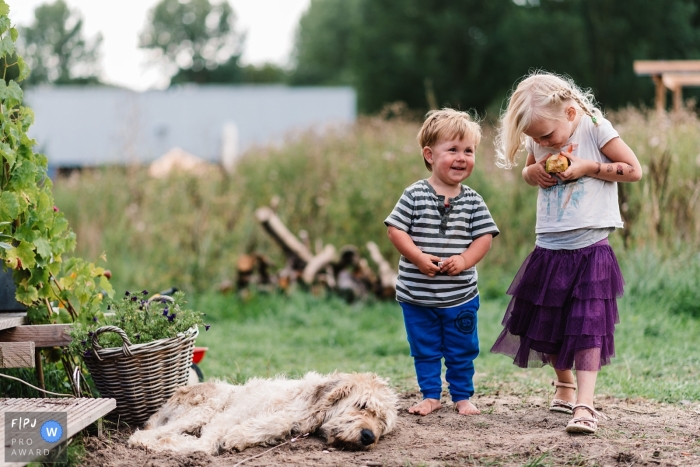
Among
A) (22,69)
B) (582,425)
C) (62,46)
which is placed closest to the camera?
(582,425)

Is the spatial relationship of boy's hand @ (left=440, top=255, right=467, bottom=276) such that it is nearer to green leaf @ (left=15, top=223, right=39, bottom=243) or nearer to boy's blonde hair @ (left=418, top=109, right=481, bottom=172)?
boy's blonde hair @ (left=418, top=109, right=481, bottom=172)

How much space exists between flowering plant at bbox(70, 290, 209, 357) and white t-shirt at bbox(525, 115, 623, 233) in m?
1.89

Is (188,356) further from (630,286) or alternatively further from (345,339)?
(630,286)

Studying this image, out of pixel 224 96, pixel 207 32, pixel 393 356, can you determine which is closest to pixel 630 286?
pixel 393 356

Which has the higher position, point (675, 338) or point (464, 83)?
point (464, 83)

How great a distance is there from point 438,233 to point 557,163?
26.7 inches

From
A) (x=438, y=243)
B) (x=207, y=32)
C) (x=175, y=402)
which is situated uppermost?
(x=207, y=32)

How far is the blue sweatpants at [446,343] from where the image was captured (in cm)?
382

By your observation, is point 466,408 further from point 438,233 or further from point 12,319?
point 12,319

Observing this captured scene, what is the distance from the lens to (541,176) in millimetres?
3727

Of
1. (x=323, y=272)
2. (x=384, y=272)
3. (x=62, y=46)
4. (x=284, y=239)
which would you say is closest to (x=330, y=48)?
(x=62, y=46)

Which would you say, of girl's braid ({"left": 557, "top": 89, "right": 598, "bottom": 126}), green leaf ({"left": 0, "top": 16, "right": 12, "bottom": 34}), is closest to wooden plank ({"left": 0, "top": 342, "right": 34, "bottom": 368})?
green leaf ({"left": 0, "top": 16, "right": 12, "bottom": 34})

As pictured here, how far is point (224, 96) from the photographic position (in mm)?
33969

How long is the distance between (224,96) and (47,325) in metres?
31.3
